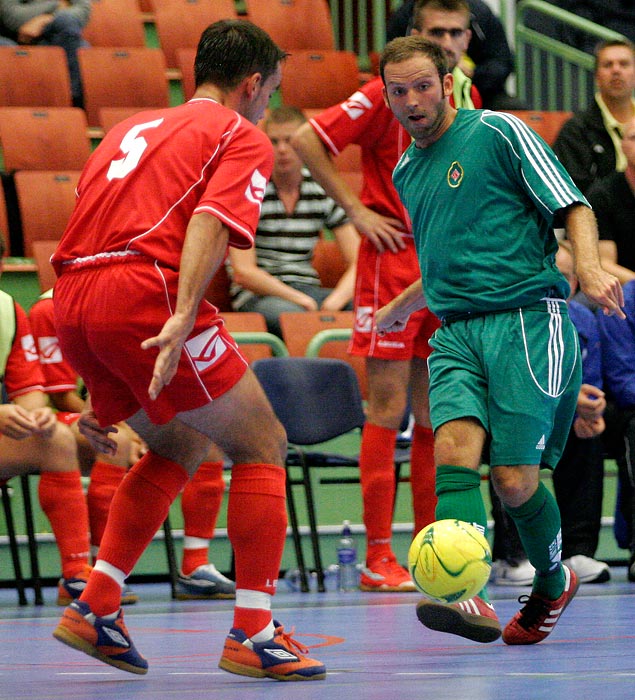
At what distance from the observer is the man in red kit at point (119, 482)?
5992mm

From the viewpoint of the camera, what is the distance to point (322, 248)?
27.5 ft

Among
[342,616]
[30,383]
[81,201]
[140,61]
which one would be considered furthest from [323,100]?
[81,201]

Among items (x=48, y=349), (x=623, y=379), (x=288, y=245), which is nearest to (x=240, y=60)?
(x=48, y=349)

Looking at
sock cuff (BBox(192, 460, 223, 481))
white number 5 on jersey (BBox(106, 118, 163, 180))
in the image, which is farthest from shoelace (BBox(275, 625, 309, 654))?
sock cuff (BBox(192, 460, 223, 481))

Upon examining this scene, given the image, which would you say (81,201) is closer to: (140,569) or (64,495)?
(64,495)

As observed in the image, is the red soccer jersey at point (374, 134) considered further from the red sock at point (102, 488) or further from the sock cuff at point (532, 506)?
the sock cuff at point (532, 506)

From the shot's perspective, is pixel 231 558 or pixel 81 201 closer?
pixel 81 201

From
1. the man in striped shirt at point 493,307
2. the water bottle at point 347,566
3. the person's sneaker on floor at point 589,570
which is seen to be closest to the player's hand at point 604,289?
the man in striped shirt at point 493,307

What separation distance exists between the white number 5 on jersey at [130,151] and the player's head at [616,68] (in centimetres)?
529

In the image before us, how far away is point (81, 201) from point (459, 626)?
1.52 metres

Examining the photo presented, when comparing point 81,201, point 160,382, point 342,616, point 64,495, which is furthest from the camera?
point 64,495

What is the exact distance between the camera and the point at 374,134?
5762mm

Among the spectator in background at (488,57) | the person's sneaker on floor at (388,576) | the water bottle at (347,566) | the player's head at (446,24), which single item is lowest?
the water bottle at (347,566)

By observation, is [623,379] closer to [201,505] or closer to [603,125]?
[201,505]
